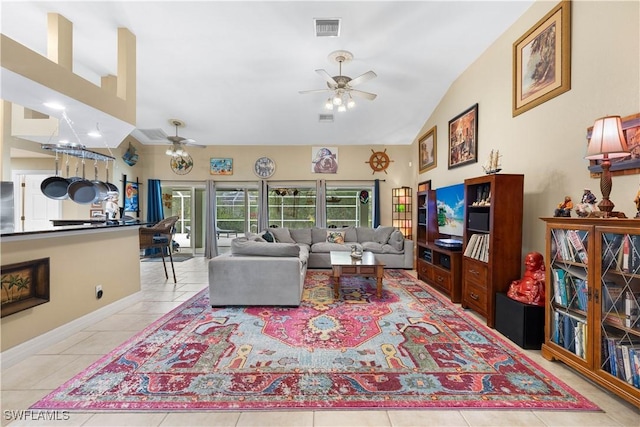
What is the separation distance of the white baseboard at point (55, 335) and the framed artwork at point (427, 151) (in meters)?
5.76

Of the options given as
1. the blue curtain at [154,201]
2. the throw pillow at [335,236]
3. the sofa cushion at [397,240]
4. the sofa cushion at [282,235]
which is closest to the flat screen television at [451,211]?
the sofa cushion at [397,240]

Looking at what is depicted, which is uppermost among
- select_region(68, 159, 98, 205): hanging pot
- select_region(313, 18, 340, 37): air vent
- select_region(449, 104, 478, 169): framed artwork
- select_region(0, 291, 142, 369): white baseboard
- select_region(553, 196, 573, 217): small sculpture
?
select_region(313, 18, 340, 37): air vent

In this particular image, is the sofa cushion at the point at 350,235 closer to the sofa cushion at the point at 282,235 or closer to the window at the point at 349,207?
the window at the point at 349,207

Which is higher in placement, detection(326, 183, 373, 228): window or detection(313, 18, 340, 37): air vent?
detection(313, 18, 340, 37): air vent

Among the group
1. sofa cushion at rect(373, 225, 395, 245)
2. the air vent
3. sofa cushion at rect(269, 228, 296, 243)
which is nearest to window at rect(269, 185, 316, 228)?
sofa cushion at rect(269, 228, 296, 243)

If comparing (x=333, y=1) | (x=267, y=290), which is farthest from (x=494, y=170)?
(x=267, y=290)

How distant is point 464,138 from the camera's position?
4316 millimetres

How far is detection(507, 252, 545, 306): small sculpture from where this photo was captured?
8.27 feet

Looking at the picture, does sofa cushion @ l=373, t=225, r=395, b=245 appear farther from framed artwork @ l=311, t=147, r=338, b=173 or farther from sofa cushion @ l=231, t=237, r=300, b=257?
sofa cushion @ l=231, t=237, r=300, b=257

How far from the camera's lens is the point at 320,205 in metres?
7.29

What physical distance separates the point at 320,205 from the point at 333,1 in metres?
4.76

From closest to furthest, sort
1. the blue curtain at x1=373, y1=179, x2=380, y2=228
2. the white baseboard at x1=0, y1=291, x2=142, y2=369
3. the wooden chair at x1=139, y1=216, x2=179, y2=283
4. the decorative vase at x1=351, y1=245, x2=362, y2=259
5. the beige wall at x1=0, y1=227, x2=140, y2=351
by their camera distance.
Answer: the white baseboard at x1=0, y1=291, x2=142, y2=369
the beige wall at x1=0, y1=227, x2=140, y2=351
the decorative vase at x1=351, y1=245, x2=362, y2=259
the wooden chair at x1=139, y1=216, x2=179, y2=283
the blue curtain at x1=373, y1=179, x2=380, y2=228

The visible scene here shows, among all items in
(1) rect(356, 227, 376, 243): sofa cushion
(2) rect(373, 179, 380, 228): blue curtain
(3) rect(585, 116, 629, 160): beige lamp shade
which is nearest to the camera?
(3) rect(585, 116, 629, 160): beige lamp shade

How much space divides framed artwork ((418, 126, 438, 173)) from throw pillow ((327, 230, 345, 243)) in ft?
7.86
